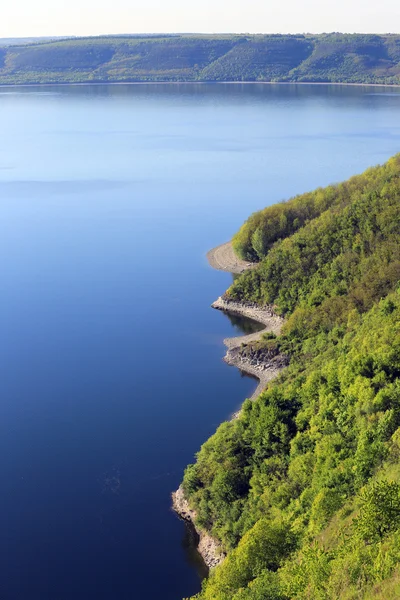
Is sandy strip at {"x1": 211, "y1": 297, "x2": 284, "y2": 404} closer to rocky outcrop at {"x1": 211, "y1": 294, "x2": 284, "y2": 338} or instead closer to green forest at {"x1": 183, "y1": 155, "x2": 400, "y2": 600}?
rocky outcrop at {"x1": 211, "y1": 294, "x2": 284, "y2": 338}

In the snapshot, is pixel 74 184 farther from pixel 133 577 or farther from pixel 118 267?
pixel 133 577

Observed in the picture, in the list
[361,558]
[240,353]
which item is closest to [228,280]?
[240,353]

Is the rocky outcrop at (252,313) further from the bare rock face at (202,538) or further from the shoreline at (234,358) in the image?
the bare rock face at (202,538)

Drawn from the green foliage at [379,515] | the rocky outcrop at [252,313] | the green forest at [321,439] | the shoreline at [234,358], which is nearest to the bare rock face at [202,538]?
the shoreline at [234,358]

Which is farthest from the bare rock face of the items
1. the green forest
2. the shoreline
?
the green forest

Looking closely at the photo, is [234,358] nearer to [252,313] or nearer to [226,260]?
[252,313]

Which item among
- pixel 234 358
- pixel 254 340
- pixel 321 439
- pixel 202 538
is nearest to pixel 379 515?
pixel 321 439

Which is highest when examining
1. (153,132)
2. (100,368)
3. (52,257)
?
(153,132)
